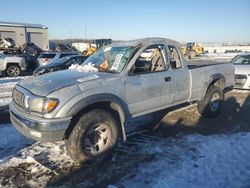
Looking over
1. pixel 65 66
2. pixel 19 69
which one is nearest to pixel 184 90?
pixel 65 66

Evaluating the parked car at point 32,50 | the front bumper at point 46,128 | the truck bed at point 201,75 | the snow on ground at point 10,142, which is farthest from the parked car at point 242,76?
the parked car at point 32,50

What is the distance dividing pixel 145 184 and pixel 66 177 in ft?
3.75

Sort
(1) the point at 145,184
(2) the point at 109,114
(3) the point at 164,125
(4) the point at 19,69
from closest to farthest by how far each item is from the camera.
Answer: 1. (1) the point at 145,184
2. (2) the point at 109,114
3. (3) the point at 164,125
4. (4) the point at 19,69

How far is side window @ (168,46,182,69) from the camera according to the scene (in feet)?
19.0

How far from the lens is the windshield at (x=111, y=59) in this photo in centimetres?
494

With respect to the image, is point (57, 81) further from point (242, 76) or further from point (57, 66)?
point (57, 66)

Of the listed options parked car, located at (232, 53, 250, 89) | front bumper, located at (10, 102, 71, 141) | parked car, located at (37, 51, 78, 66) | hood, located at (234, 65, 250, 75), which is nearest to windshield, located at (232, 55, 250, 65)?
parked car, located at (232, 53, 250, 89)

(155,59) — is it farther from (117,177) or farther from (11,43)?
(11,43)

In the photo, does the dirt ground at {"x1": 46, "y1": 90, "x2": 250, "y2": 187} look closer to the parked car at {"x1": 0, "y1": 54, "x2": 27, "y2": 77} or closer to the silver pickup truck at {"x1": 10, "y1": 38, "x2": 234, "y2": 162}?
the silver pickup truck at {"x1": 10, "y1": 38, "x2": 234, "y2": 162}

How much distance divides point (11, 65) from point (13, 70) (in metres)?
0.33

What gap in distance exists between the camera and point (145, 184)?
147 inches

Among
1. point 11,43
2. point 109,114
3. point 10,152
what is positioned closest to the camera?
point 109,114

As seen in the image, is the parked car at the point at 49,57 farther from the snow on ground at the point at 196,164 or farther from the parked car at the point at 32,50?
the snow on ground at the point at 196,164

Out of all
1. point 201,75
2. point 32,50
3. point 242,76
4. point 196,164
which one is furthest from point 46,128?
point 32,50
